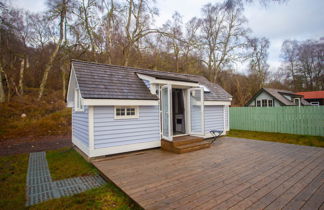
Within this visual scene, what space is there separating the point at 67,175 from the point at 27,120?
30.7 ft

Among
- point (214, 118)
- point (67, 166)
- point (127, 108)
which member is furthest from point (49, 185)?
point (214, 118)

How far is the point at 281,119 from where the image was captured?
952 centimetres

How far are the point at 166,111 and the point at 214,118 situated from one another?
3454mm

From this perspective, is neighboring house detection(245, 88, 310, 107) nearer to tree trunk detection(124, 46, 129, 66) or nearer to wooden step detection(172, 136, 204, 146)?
wooden step detection(172, 136, 204, 146)

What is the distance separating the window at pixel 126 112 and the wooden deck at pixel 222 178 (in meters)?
1.37

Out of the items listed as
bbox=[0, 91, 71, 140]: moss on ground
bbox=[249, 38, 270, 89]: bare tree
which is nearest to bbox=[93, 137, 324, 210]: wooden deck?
bbox=[0, 91, 71, 140]: moss on ground

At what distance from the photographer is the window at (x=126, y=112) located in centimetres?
545

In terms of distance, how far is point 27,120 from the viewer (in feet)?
35.1

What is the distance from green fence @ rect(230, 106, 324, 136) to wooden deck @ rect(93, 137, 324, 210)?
13.2 ft

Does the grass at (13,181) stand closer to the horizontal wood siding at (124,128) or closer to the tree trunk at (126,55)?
the horizontal wood siding at (124,128)

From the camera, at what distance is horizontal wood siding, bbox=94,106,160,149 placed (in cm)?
504

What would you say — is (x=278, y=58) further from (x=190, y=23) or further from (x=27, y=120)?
(x=27, y=120)

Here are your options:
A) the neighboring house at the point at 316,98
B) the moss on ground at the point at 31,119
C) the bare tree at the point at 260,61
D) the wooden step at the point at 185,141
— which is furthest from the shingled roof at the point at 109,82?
the neighboring house at the point at 316,98

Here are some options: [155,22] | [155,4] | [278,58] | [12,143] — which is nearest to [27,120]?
[12,143]
